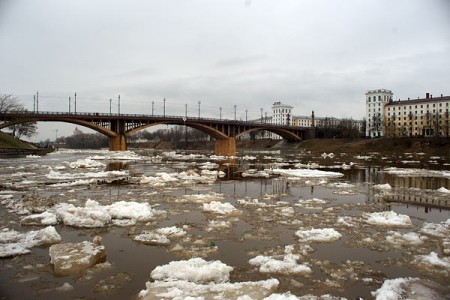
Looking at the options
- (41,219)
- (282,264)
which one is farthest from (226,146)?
(282,264)

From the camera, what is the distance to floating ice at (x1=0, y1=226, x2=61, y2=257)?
5914 mm


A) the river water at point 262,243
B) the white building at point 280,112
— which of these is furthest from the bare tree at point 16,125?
the white building at point 280,112

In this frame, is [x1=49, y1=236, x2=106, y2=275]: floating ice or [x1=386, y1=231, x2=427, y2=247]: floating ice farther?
[x1=386, y1=231, x2=427, y2=247]: floating ice

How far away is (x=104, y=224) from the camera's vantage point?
316 inches

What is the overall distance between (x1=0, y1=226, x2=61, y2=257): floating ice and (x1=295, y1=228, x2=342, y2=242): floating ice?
521 centimetres

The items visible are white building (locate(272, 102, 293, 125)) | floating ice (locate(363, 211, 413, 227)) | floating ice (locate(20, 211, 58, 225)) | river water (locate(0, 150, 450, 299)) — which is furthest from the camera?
white building (locate(272, 102, 293, 125))

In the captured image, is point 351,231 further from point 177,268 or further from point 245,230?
point 177,268

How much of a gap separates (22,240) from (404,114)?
126716 mm

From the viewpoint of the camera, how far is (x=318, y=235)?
713cm

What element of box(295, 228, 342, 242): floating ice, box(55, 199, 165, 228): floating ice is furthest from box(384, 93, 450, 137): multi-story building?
box(55, 199, 165, 228): floating ice

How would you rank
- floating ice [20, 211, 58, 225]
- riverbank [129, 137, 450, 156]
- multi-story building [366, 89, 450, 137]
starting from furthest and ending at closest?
multi-story building [366, 89, 450, 137]
riverbank [129, 137, 450, 156]
floating ice [20, 211, 58, 225]

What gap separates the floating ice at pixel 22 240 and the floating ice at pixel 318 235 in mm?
5207

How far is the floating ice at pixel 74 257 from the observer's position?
5.18m

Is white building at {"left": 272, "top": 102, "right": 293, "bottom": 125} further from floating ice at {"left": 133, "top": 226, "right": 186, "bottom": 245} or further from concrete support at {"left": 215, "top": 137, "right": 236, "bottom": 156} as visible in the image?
floating ice at {"left": 133, "top": 226, "right": 186, "bottom": 245}
